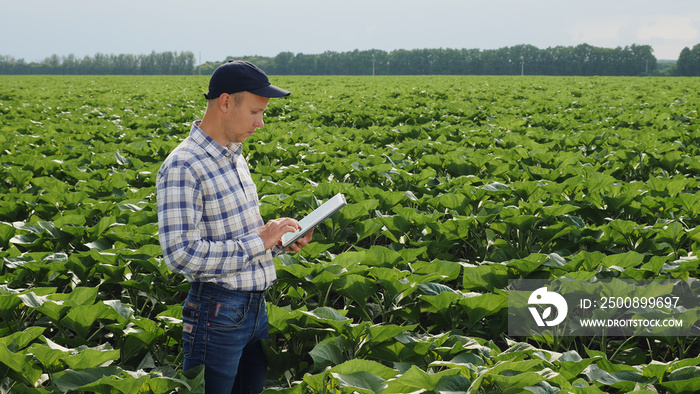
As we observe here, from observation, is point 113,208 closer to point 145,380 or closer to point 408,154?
Answer: point 145,380

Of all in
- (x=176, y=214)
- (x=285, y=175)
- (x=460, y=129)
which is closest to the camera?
(x=176, y=214)

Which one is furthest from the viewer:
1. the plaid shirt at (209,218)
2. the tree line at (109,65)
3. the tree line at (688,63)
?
the tree line at (109,65)

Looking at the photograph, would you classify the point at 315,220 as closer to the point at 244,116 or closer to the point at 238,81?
the point at 244,116

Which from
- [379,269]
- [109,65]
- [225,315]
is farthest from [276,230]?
[109,65]

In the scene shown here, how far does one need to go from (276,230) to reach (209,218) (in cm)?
29

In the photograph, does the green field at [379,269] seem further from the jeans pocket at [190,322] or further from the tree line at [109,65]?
the tree line at [109,65]

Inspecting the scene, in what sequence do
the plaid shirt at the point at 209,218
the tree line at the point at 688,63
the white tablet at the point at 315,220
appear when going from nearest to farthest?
the plaid shirt at the point at 209,218 < the white tablet at the point at 315,220 < the tree line at the point at 688,63

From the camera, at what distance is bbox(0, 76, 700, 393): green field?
101 inches

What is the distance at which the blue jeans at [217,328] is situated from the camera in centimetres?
247

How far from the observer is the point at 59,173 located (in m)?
7.75

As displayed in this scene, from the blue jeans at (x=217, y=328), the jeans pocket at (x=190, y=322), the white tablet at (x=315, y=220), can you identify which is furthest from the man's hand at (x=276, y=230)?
the jeans pocket at (x=190, y=322)

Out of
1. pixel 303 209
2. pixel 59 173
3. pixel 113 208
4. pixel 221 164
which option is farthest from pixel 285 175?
pixel 221 164

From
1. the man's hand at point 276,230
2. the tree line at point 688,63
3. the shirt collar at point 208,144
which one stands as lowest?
the man's hand at point 276,230

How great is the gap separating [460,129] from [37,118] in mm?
11181
